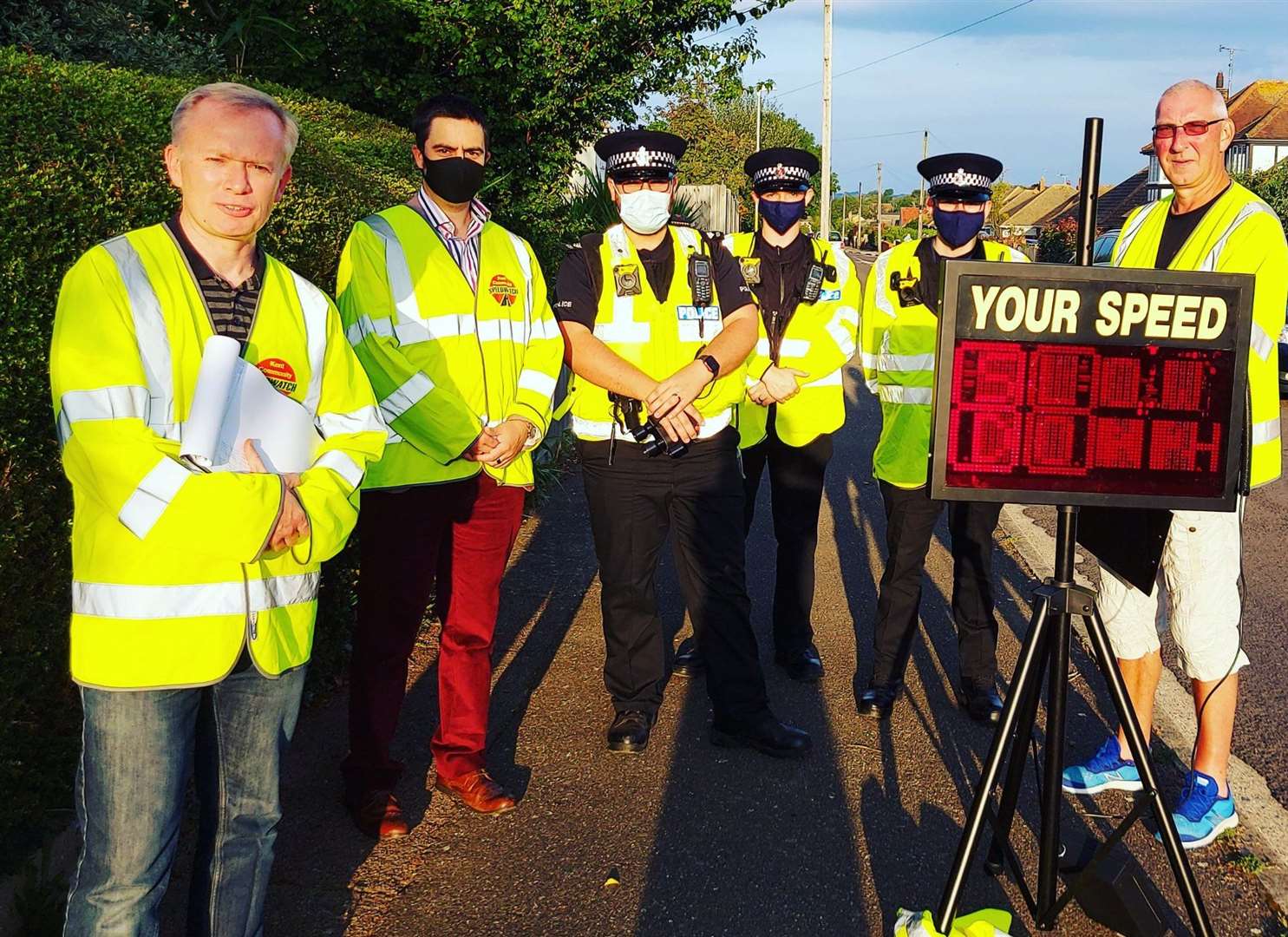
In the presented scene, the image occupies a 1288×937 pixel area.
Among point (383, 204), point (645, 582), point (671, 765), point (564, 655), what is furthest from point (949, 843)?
point (383, 204)

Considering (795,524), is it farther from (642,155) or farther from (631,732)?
(642,155)

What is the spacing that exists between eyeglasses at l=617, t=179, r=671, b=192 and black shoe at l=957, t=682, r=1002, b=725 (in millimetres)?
2547

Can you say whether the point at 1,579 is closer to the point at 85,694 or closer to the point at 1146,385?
the point at 85,694

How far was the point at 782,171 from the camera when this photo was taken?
5105 millimetres

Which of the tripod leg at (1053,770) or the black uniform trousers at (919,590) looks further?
the black uniform trousers at (919,590)

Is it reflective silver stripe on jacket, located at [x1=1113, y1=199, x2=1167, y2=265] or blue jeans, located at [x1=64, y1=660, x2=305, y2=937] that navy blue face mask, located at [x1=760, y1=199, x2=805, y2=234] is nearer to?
reflective silver stripe on jacket, located at [x1=1113, y1=199, x2=1167, y2=265]

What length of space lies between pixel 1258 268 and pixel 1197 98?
0.63 m

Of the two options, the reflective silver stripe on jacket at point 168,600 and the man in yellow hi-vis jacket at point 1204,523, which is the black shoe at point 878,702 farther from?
the reflective silver stripe on jacket at point 168,600

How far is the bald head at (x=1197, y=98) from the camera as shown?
145 inches

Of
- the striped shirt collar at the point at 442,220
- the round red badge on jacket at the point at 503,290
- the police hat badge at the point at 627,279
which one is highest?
the striped shirt collar at the point at 442,220

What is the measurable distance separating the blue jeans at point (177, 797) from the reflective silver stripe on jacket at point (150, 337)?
0.59 metres

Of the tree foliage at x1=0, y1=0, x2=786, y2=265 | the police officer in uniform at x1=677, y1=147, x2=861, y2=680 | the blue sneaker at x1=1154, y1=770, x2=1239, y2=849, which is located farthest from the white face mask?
the tree foliage at x1=0, y1=0, x2=786, y2=265

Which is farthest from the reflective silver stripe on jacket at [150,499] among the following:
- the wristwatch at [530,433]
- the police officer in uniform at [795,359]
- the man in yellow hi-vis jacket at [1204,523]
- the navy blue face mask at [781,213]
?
the navy blue face mask at [781,213]

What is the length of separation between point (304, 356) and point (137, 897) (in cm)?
125
